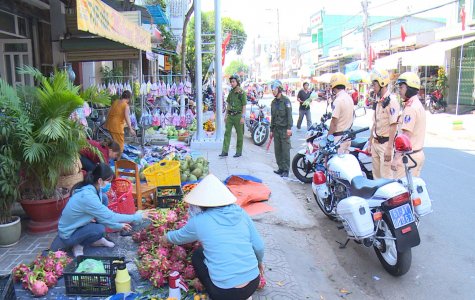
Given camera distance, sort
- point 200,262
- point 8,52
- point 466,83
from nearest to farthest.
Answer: point 200,262 < point 8,52 < point 466,83

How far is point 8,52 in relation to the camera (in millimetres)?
8547

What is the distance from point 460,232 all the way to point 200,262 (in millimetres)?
3870

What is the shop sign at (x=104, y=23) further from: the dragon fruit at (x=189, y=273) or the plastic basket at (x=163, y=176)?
the dragon fruit at (x=189, y=273)

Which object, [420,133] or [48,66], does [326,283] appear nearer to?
[420,133]

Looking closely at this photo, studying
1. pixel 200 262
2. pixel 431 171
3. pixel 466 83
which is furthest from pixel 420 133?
pixel 466 83

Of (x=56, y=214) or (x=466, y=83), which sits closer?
(x=56, y=214)

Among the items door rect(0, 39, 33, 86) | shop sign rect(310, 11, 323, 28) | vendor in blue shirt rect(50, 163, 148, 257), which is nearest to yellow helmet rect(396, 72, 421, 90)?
vendor in blue shirt rect(50, 163, 148, 257)

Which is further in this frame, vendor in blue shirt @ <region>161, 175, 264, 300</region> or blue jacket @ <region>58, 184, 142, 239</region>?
blue jacket @ <region>58, 184, 142, 239</region>

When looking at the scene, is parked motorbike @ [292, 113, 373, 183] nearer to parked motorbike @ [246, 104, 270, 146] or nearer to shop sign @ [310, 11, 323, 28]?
parked motorbike @ [246, 104, 270, 146]

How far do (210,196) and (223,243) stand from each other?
38 centimetres

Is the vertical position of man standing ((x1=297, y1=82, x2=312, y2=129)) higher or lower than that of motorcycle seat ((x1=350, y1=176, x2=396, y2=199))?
higher

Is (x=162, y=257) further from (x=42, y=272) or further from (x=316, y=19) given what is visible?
(x=316, y=19)

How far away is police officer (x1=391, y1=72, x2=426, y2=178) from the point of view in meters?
5.13

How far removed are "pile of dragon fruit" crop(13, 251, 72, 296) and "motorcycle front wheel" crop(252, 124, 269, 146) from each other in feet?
30.9
